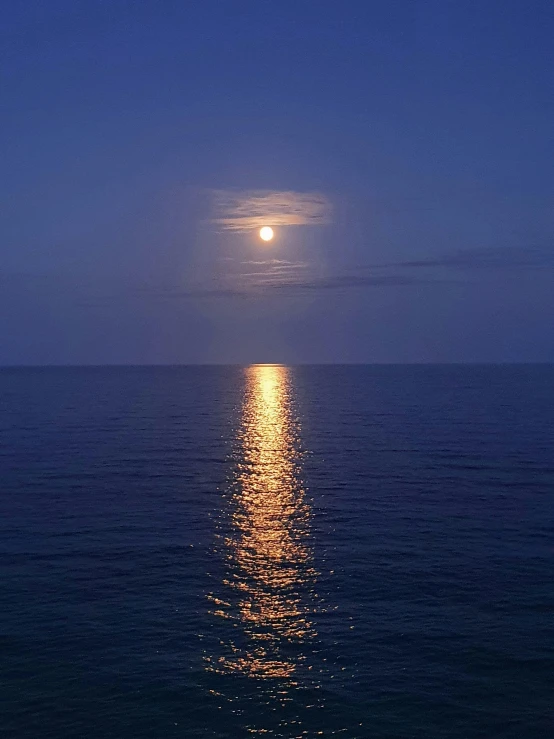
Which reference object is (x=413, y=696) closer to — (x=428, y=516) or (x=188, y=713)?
(x=188, y=713)

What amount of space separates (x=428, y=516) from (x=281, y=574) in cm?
2244

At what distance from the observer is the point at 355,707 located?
34.8m

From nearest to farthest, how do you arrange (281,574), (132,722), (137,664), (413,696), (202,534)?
(132,722)
(413,696)
(137,664)
(281,574)
(202,534)

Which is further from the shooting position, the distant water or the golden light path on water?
the golden light path on water

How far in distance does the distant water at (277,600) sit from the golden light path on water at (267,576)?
0.61 feet

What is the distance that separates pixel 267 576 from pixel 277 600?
16.1 feet

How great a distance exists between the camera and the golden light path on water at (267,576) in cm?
3988

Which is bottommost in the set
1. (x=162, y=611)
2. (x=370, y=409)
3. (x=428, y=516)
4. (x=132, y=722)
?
(x=132, y=722)

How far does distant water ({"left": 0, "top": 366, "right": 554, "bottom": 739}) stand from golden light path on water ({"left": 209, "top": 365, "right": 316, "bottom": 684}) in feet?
0.61

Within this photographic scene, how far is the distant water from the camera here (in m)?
34.7

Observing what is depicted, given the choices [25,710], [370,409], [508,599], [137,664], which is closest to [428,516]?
[508,599]

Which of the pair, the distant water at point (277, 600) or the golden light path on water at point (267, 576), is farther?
the golden light path on water at point (267, 576)

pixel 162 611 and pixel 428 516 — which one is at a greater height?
pixel 428 516

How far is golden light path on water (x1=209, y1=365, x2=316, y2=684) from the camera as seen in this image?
131ft
